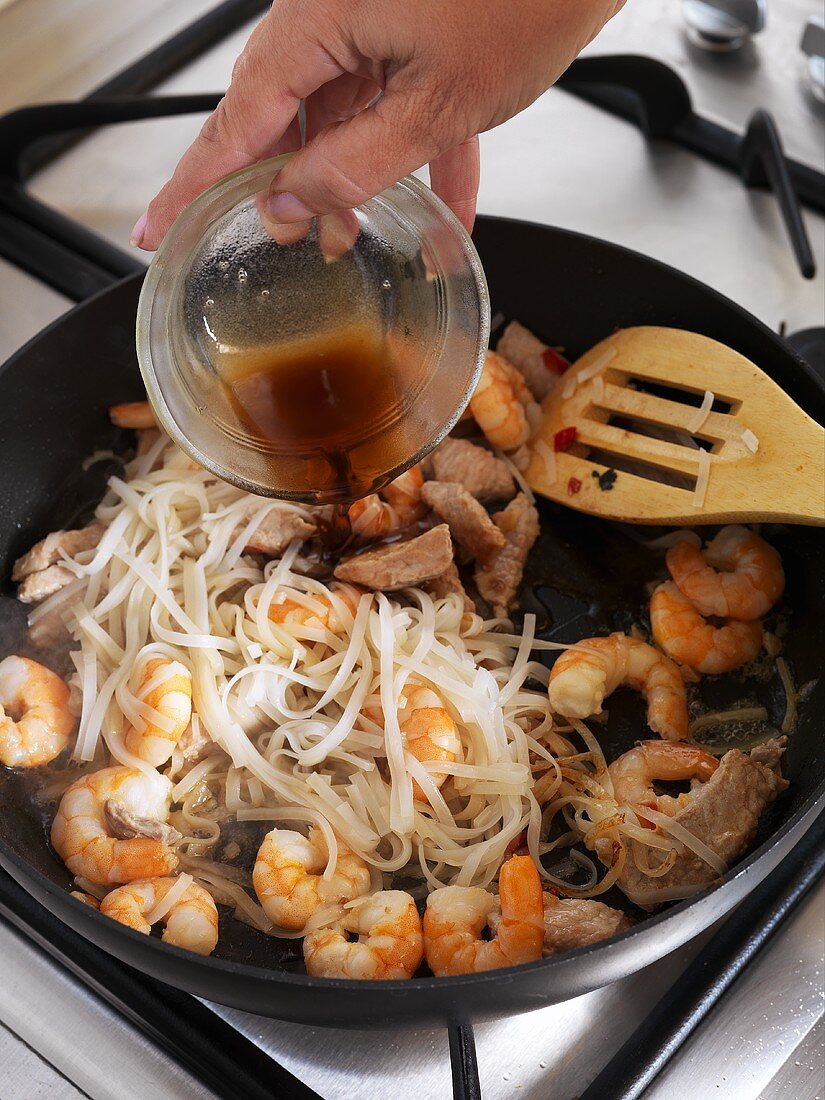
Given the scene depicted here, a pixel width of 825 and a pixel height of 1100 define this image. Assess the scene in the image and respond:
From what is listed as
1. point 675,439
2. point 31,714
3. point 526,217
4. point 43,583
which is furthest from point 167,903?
point 526,217

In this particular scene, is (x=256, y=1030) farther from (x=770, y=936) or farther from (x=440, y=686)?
(x=770, y=936)

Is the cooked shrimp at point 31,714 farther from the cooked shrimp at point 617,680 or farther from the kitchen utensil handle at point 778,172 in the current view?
the kitchen utensil handle at point 778,172

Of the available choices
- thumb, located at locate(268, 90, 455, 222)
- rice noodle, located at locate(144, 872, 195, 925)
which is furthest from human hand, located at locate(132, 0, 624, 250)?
rice noodle, located at locate(144, 872, 195, 925)

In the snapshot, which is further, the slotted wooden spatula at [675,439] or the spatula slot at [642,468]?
the spatula slot at [642,468]

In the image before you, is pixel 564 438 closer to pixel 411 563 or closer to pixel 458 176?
pixel 411 563

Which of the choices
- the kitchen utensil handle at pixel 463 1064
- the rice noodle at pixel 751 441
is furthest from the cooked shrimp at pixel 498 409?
the kitchen utensil handle at pixel 463 1064

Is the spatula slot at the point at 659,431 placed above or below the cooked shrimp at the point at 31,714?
below

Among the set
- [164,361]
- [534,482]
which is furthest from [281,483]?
[534,482]

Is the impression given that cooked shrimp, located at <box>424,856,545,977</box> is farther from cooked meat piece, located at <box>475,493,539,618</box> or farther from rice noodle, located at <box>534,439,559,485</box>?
rice noodle, located at <box>534,439,559,485</box>
